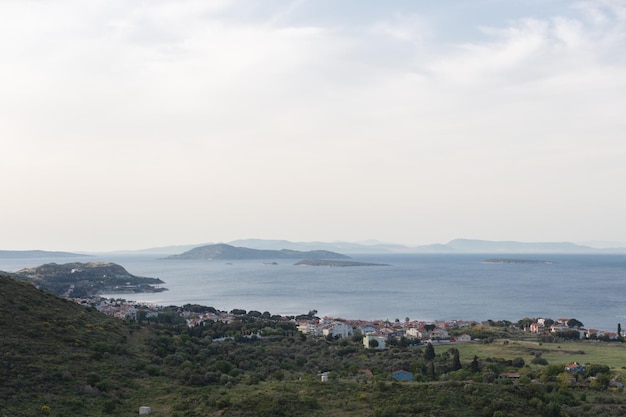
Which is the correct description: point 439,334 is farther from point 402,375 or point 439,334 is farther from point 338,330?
point 402,375

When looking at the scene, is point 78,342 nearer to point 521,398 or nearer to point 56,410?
point 56,410

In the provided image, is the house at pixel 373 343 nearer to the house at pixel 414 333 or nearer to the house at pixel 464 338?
the house at pixel 464 338

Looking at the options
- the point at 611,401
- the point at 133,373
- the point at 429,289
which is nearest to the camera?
the point at 611,401

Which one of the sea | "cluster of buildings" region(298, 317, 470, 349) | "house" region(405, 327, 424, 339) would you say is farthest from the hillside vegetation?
the sea

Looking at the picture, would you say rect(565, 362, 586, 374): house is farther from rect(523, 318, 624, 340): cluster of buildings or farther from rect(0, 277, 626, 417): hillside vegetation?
rect(523, 318, 624, 340): cluster of buildings

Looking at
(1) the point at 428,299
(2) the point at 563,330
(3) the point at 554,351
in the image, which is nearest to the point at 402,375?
(3) the point at 554,351

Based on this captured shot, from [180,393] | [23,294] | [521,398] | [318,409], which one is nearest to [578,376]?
[521,398]
